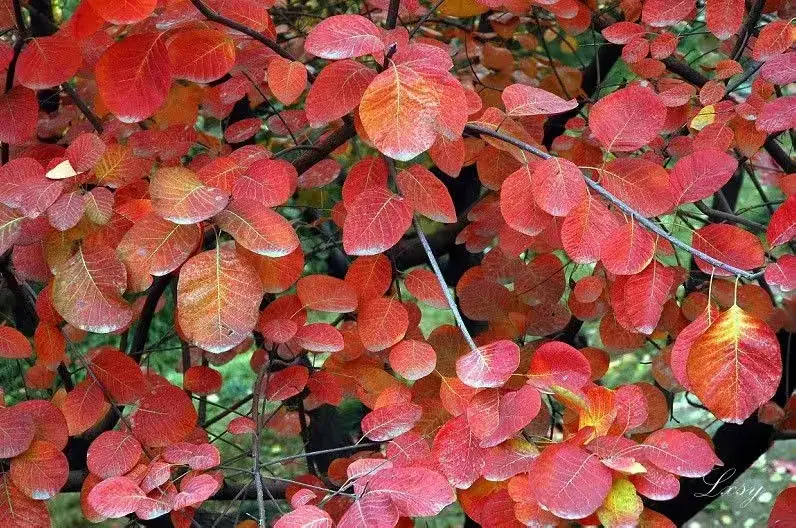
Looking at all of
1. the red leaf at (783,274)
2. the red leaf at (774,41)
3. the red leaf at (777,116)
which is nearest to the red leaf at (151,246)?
the red leaf at (783,274)

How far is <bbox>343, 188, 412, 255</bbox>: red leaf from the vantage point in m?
0.86

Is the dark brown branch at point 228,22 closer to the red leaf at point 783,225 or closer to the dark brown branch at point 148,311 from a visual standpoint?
the dark brown branch at point 148,311

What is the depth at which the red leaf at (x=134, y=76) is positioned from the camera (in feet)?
2.82

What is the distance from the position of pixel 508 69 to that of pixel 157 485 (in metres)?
1.20

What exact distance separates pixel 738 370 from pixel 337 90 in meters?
A: 0.48

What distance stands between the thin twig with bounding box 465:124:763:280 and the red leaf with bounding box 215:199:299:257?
0.83 ft

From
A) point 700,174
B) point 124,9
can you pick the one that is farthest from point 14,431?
point 700,174

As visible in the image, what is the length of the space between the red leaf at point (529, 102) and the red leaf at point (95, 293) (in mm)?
460

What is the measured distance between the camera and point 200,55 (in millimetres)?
935

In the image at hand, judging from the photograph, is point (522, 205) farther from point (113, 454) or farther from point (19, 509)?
point (19, 509)

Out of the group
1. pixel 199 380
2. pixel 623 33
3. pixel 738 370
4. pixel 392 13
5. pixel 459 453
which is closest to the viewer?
pixel 738 370

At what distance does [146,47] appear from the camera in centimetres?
87

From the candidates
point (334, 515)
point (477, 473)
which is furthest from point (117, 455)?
point (477, 473)

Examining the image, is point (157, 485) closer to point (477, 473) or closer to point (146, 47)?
point (477, 473)
